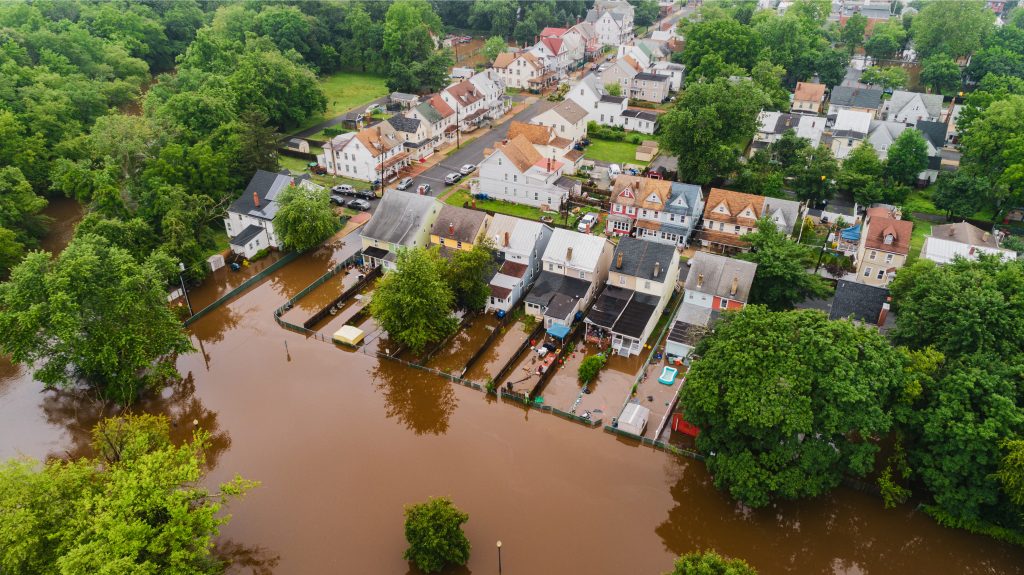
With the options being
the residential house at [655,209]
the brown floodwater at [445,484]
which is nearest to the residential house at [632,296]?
the brown floodwater at [445,484]

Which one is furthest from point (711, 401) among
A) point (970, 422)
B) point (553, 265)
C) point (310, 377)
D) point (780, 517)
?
point (310, 377)

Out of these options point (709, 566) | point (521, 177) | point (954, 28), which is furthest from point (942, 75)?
point (709, 566)

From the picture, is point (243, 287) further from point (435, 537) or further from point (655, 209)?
point (655, 209)

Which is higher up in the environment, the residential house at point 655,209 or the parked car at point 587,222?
the residential house at point 655,209

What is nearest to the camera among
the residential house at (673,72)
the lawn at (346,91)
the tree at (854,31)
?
the lawn at (346,91)

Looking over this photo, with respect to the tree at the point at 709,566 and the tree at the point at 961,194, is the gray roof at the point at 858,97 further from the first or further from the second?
the tree at the point at 709,566

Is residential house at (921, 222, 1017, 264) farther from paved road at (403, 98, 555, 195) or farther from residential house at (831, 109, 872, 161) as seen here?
paved road at (403, 98, 555, 195)

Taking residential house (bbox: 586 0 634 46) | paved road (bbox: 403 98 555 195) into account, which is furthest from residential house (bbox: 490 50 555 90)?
residential house (bbox: 586 0 634 46)
